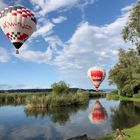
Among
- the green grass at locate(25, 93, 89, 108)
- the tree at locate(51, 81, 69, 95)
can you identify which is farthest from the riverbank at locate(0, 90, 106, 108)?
the tree at locate(51, 81, 69, 95)

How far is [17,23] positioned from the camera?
28.6 meters

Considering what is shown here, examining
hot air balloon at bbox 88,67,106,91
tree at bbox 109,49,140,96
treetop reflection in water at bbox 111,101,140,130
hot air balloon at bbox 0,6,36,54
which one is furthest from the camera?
tree at bbox 109,49,140,96

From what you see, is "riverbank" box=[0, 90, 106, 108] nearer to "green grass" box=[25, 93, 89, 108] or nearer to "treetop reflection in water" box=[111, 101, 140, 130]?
"green grass" box=[25, 93, 89, 108]

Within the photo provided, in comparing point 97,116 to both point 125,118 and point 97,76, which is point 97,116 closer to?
point 125,118

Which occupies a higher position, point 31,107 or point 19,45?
point 19,45

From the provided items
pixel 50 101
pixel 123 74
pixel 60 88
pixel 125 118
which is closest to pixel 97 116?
pixel 125 118

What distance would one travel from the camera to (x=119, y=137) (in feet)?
68.3

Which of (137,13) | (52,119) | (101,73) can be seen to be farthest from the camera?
(101,73)

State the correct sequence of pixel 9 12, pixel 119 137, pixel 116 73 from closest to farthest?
1. pixel 119 137
2. pixel 9 12
3. pixel 116 73

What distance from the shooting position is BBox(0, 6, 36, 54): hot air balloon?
1126 inches

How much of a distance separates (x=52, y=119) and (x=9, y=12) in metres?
17.1

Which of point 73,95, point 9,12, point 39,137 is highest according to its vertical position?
point 9,12

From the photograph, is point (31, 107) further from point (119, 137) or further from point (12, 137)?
point (119, 137)

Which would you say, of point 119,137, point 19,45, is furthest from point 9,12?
point 119,137
